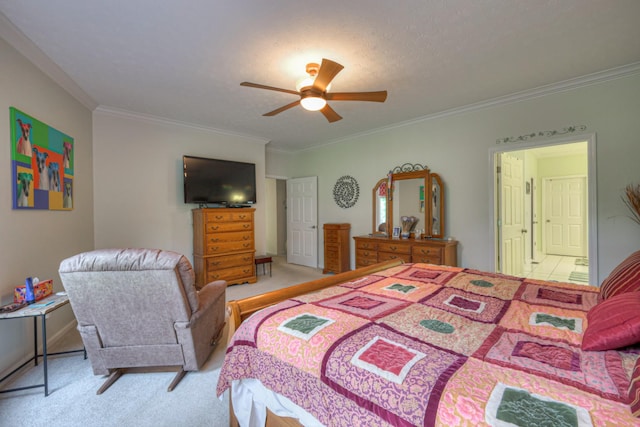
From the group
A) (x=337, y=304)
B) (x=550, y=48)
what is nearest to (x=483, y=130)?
(x=550, y=48)

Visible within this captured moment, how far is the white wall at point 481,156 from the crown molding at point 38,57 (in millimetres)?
3760

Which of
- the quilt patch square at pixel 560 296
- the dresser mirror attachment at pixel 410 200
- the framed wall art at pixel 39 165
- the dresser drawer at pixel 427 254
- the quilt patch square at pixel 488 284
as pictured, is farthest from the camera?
the dresser mirror attachment at pixel 410 200

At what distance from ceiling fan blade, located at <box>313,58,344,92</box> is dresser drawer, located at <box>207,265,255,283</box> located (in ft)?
10.3

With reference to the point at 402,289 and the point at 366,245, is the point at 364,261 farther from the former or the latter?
the point at 402,289

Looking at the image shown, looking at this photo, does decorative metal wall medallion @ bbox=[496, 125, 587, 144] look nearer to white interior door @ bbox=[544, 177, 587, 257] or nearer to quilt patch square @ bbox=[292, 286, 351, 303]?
quilt patch square @ bbox=[292, 286, 351, 303]

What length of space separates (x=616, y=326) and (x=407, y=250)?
9.50 ft

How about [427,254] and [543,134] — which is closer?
[543,134]

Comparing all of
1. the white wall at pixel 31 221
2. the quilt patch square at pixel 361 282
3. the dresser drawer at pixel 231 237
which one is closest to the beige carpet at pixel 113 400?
the white wall at pixel 31 221

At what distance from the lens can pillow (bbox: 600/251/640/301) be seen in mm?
1355

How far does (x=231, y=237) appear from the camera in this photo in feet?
14.4

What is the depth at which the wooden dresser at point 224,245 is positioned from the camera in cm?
416

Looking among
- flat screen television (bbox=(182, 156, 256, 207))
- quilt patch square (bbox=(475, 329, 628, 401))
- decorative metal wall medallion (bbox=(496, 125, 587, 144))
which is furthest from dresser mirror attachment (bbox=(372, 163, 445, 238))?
quilt patch square (bbox=(475, 329, 628, 401))

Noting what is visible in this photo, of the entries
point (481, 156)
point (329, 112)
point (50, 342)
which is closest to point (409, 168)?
point (481, 156)

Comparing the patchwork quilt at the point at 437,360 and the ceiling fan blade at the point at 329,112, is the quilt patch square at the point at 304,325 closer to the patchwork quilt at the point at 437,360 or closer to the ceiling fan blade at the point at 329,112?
the patchwork quilt at the point at 437,360
